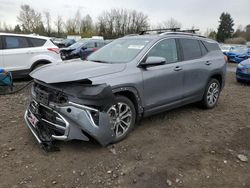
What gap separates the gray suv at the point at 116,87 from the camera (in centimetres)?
317

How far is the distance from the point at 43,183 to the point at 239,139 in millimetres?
3199

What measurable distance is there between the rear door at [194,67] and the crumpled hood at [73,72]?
1.62 meters

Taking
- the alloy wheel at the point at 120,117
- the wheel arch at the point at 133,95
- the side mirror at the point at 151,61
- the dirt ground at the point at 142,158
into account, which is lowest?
the dirt ground at the point at 142,158

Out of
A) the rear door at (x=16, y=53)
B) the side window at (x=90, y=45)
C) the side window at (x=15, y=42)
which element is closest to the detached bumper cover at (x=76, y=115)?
the rear door at (x=16, y=53)

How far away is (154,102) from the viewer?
4.12 m

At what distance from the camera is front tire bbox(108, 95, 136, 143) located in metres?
3.56

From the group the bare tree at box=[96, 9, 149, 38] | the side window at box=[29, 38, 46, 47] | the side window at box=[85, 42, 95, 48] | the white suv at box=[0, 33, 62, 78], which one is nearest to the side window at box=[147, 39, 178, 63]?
the white suv at box=[0, 33, 62, 78]

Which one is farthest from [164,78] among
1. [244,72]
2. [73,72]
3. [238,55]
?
[238,55]

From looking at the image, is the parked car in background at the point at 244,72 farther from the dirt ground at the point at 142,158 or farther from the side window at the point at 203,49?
the dirt ground at the point at 142,158

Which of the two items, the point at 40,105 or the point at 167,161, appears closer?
the point at 167,161

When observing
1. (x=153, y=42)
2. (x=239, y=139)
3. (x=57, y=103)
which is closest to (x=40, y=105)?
(x=57, y=103)

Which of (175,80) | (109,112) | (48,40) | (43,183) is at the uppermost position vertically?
(48,40)

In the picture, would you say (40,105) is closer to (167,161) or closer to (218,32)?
(167,161)

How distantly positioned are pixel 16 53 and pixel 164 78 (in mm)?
5399
